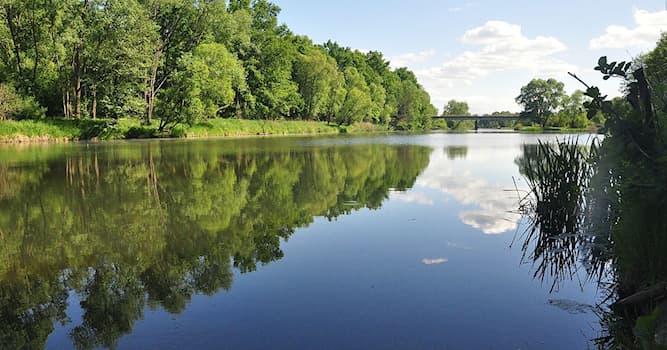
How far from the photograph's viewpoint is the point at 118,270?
6.34 m

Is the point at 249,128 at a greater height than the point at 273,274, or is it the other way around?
the point at 249,128

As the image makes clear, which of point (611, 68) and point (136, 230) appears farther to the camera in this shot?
point (136, 230)

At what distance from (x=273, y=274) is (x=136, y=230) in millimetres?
3625

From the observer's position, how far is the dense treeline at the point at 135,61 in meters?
40.2

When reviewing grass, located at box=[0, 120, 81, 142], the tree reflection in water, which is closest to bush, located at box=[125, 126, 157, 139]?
grass, located at box=[0, 120, 81, 142]

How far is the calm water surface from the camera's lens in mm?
4512

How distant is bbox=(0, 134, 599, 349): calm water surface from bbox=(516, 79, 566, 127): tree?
116 meters

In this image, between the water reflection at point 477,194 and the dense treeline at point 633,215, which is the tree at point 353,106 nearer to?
the water reflection at point 477,194

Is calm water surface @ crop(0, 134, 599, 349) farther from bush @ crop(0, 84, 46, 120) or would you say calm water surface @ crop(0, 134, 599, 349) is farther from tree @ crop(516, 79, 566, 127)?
tree @ crop(516, 79, 566, 127)

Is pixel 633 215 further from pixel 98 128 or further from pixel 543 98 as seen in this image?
pixel 543 98

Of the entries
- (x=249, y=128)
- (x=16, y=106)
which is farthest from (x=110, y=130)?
(x=249, y=128)

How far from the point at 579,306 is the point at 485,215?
5062 mm

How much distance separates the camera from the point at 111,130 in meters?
42.5

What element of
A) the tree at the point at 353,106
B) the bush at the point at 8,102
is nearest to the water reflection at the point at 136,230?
the bush at the point at 8,102
